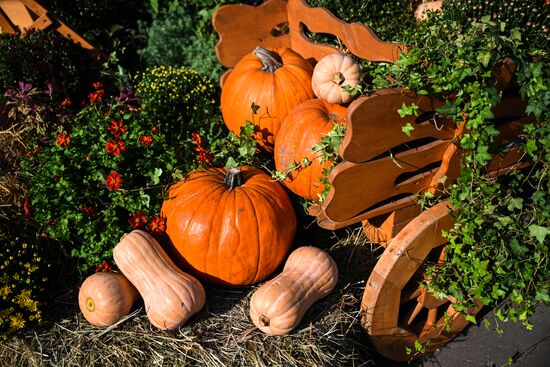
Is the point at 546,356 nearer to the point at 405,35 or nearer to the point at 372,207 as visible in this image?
the point at 372,207

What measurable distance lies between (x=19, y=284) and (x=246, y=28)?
2298mm

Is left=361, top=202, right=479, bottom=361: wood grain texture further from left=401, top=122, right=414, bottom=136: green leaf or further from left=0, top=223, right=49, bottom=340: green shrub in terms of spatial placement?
left=0, top=223, right=49, bottom=340: green shrub

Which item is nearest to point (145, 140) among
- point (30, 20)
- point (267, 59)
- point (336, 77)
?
point (267, 59)

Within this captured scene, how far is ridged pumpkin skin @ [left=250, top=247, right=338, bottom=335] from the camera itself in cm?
250

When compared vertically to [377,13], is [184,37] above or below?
below

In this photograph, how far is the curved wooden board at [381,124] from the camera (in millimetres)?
2207

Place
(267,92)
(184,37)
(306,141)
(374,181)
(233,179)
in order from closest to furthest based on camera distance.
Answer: (374,181)
(233,179)
(306,141)
(267,92)
(184,37)

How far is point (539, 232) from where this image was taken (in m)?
2.35

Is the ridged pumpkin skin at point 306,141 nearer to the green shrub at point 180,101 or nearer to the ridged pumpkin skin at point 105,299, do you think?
the green shrub at point 180,101

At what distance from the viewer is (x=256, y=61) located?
350 centimetres

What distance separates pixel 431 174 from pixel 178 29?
117 inches

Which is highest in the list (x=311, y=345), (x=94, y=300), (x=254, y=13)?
(x=254, y=13)

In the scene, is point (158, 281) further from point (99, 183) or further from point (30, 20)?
point (30, 20)

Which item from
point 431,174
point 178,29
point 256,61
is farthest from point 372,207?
point 178,29
